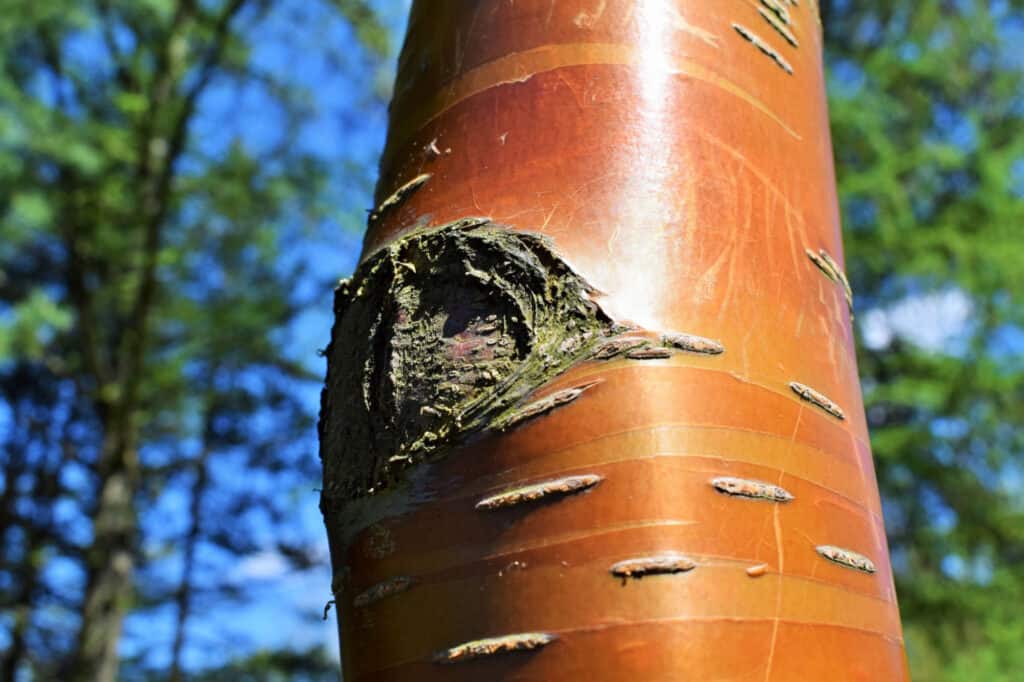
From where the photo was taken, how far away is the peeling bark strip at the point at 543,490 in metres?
0.61

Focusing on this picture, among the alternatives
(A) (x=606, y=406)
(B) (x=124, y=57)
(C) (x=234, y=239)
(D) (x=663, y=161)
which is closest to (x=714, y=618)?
(A) (x=606, y=406)

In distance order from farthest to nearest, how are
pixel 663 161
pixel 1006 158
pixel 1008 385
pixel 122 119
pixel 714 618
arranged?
pixel 122 119, pixel 1006 158, pixel 1008 385, pixel 663 161, pixel 714 618

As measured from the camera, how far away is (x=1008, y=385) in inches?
286

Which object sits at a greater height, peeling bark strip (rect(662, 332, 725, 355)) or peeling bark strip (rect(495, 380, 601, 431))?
peeling bark strip (rect(662, 332, 725, 355))

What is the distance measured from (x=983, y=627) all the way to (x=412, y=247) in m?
7.81

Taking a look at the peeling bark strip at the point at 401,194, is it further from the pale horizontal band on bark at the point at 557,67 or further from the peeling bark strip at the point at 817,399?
the peeling bark strip at the point at 817,399

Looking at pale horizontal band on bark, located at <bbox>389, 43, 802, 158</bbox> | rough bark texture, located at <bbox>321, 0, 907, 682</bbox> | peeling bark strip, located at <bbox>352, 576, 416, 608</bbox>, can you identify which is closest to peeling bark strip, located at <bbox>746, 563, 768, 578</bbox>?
rough bark texture, located at <bbox>321, 0, 907, 682</bbox>

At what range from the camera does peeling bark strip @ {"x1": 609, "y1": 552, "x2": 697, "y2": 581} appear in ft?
1.91

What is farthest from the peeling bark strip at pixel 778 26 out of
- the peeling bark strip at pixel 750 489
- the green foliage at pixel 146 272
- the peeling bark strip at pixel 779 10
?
the green foliage at pixel 146 272

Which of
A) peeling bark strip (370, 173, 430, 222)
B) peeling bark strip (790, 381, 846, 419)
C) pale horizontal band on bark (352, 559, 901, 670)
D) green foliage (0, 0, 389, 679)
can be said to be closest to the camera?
pale horizontal band on bark (352, 559, 901, 670)

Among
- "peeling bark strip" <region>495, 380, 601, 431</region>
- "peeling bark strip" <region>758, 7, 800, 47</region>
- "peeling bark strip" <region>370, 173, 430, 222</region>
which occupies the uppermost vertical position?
"peeling bark strip" <region>758, 7, 800, 47</region>

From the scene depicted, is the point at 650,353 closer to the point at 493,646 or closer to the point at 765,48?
the point at 493,646

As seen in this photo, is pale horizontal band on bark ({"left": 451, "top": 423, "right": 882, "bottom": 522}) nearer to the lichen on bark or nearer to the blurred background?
the lichen on bark

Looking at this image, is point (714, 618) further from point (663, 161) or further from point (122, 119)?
point (122, 119)
